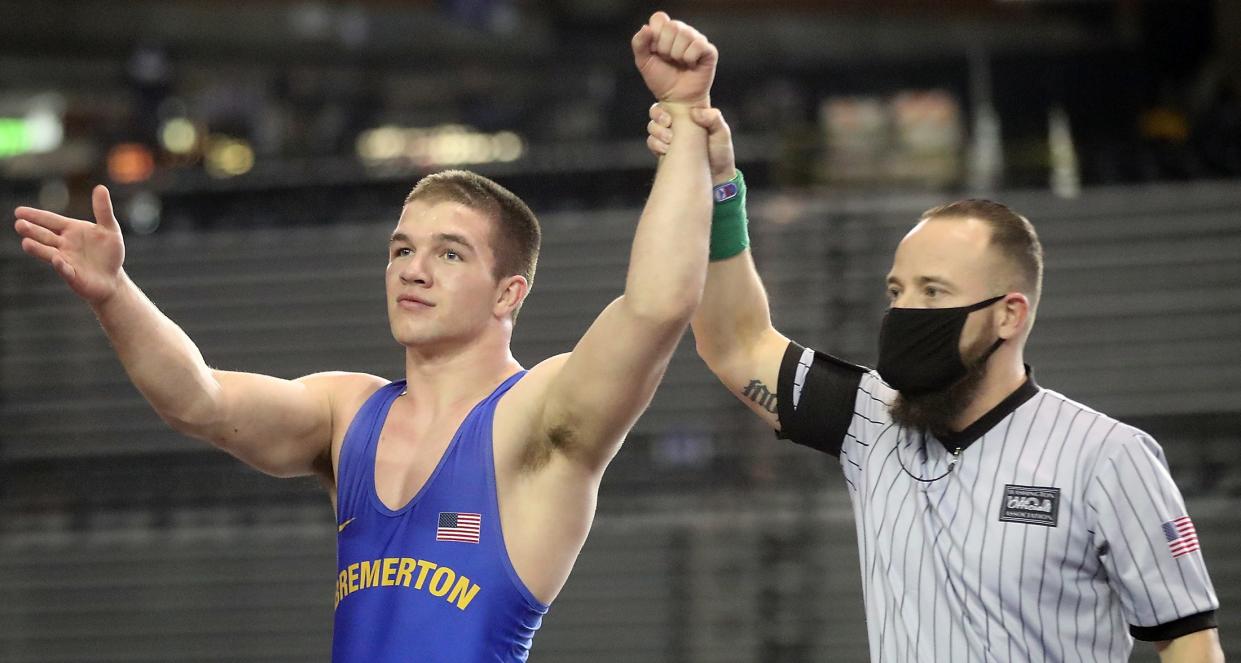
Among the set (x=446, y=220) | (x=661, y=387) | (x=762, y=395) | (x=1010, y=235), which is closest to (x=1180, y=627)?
(x=1010, y=235)

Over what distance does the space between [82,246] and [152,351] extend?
0.66 feet

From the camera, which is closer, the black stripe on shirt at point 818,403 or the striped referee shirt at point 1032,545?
the striped referee shirt at point 1032,545

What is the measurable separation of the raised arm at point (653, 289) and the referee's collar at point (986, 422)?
1.80 feet

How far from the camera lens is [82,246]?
2055 mm

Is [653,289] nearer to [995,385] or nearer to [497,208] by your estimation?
[497,208]

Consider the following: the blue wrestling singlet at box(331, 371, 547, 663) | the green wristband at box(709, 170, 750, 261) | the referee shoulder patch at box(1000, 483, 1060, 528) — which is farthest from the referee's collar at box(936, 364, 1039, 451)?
the blue wrestling singlet at box(331, 371, 547, 663)

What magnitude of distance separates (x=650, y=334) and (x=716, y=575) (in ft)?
13.0

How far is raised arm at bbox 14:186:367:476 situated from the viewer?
2041 mm

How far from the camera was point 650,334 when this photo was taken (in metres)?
1.81

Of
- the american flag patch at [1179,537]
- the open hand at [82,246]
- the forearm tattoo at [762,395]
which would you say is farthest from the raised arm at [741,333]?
the open hand at [82,246]

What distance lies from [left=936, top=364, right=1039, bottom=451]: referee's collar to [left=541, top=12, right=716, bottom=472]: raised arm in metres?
0.55

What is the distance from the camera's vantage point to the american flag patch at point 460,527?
6.57 feet

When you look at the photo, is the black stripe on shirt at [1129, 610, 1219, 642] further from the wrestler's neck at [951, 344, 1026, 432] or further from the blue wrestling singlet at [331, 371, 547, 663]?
the blue wrestling singlet at [331, 371, 547, 663]

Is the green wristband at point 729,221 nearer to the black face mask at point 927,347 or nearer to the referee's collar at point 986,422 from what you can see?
the black face mask at point 927,347
